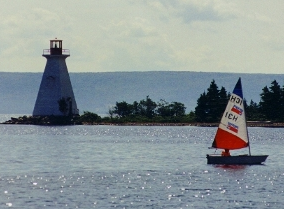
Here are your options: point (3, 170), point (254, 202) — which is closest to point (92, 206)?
point (254, 202)

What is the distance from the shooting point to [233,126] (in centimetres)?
7088

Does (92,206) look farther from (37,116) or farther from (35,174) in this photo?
(37,116)

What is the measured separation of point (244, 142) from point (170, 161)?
6.04 meters

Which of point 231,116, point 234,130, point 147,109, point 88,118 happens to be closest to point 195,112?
point 147,109

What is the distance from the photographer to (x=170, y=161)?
73562mm

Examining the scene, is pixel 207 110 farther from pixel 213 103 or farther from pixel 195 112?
pixel 195 112

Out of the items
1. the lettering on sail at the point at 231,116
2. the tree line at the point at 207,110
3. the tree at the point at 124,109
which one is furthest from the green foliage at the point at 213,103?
the lettering on sail at the point at 231,116

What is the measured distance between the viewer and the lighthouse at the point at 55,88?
458ft

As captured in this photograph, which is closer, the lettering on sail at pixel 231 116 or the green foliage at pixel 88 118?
the lettering on sail at pixel 231 116

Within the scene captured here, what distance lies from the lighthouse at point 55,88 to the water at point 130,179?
50113 mm

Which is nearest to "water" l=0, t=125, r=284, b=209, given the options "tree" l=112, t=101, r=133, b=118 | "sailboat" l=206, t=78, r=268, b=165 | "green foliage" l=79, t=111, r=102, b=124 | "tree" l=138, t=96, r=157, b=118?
"sailboat" l=206, t=78, r=268, b=165

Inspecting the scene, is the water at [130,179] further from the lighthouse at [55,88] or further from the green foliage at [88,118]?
the green foliage at [88,118]

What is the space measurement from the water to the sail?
7.63ft

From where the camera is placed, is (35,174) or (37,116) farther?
(37,116)
